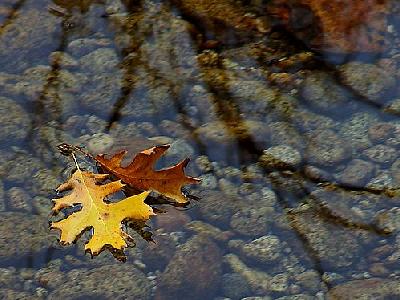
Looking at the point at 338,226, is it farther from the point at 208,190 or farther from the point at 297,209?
the point at 208,190

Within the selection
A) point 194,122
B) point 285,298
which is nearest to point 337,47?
point 194,122

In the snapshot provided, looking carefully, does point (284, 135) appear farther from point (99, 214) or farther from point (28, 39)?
point (28, 39)

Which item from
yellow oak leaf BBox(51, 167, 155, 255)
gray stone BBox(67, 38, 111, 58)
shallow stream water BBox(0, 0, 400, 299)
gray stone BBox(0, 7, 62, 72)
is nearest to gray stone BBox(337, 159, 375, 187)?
shallow stream water BBox(0, 0, 400, 299)

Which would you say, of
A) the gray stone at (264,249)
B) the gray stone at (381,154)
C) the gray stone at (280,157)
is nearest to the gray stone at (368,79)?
the gray stone at (381,154)

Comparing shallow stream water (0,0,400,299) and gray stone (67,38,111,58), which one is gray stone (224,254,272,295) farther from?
gray stone (67,38,111,58)

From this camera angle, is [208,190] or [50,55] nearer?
[208,190]

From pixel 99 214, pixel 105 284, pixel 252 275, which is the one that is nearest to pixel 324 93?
pixel 252 275

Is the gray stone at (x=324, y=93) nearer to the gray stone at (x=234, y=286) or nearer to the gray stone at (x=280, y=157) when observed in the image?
the gray stone at (x=280, y=157)
